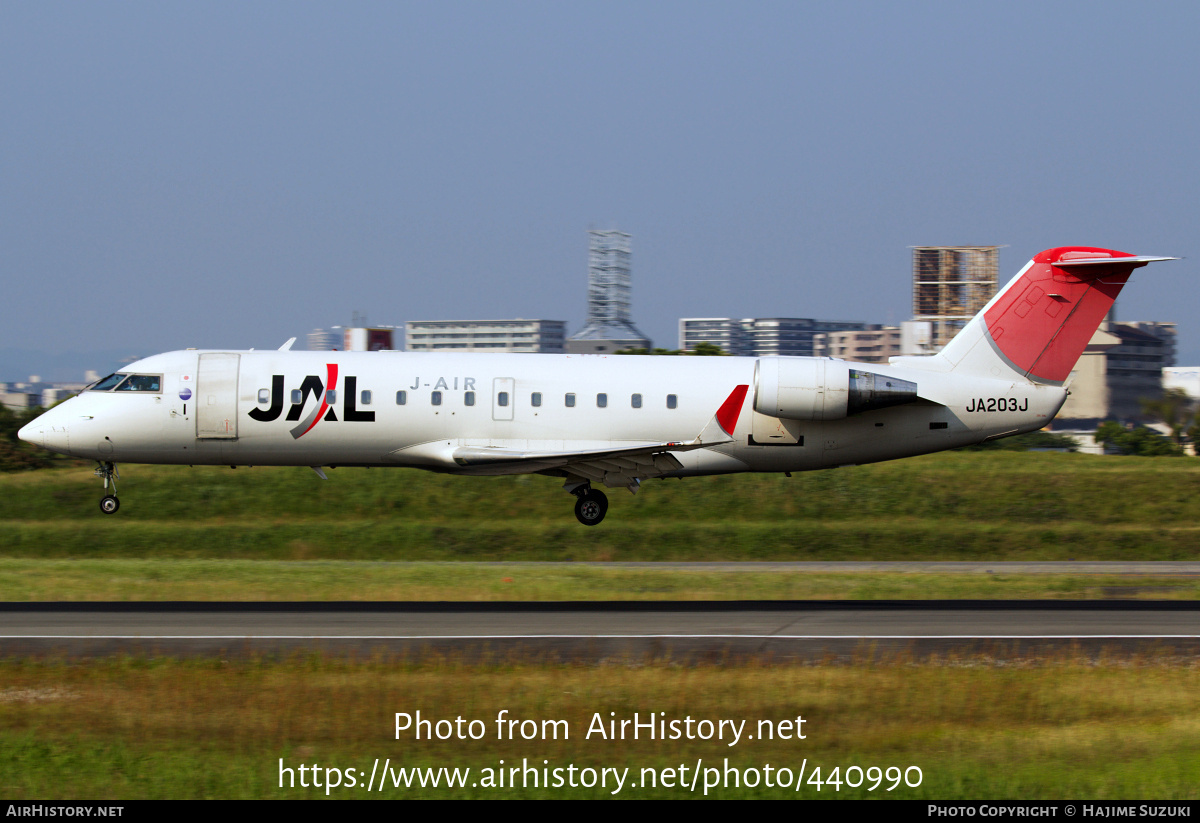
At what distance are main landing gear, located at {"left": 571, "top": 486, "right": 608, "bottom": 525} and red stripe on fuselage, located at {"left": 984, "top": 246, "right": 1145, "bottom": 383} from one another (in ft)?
34.5

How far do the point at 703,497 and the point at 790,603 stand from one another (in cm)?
1706

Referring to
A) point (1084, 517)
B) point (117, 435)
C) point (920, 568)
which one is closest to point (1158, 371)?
point (1084, 517)

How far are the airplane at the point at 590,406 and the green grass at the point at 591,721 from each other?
11.8 m

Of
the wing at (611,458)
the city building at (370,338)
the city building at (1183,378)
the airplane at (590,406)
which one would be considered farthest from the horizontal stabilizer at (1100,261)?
the city building at (1183,378)

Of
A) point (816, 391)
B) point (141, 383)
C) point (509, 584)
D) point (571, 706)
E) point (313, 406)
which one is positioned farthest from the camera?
point (141, 383)

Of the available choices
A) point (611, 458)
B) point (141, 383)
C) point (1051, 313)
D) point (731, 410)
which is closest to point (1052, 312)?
point (1051, 313)

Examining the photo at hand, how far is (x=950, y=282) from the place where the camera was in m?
121

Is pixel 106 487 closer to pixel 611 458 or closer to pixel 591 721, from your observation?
pixel 611 458

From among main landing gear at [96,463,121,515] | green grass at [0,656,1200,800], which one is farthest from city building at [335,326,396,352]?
green grass at [0,656,1200,800]

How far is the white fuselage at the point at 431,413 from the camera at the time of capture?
2748cm

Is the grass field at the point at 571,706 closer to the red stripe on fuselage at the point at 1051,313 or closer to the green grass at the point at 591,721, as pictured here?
the green grass at the point at 591,721

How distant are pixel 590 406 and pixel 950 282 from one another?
9998 centimetres

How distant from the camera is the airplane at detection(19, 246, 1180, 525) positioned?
27531 mm
